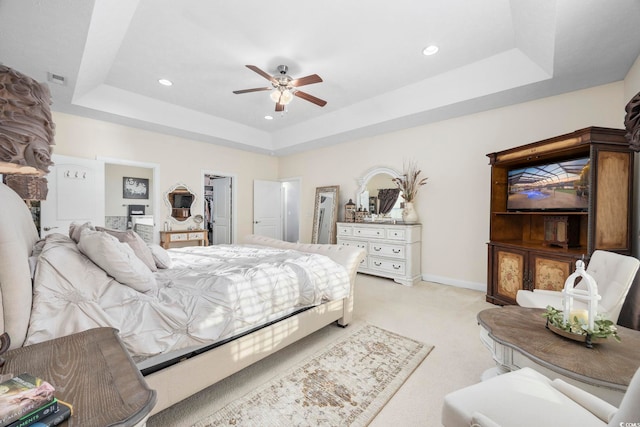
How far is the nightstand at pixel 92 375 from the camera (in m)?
0.63

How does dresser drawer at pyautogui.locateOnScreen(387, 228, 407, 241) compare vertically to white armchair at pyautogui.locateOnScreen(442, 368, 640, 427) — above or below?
above

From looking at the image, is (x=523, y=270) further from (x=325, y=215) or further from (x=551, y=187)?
(x=325, y=215)

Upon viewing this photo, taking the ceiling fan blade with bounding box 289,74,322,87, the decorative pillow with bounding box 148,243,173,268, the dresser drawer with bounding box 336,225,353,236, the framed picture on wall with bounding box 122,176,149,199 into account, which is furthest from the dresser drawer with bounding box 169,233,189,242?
the ceiling fan blade with bounding box 289,74,322,87

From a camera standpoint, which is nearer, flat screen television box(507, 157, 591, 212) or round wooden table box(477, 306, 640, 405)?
round wooden table box(477, 306, 640, 405)

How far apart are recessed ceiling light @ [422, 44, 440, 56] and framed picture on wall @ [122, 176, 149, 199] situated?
245 inches

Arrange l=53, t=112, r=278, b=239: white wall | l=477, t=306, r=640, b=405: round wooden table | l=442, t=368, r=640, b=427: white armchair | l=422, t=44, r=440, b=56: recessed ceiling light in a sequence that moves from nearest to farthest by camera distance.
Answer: l=442, t=368, r=640, b=427: white armchair → l=477, t=306, r=640, b=405: round wooden table → l=422, t=44, r=440, b=56: recessed ceiling light → l=53, t=112, r=278, b=239: white wall

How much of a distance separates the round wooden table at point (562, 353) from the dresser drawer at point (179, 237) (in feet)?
16.1

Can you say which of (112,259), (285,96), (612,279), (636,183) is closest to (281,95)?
(285,96)

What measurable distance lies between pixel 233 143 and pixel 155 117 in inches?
58.6

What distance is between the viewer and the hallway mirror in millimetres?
5625

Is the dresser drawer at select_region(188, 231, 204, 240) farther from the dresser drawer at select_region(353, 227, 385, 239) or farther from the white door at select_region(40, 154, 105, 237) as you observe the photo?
the dresser drawer at select_region(353, 227, 385, 239)

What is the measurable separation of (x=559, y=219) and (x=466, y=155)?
1.49 metres

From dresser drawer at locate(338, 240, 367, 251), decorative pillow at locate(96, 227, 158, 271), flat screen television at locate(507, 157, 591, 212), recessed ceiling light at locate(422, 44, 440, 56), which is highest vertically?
recessed ceiling light at locate(422, 44, 440, 56)

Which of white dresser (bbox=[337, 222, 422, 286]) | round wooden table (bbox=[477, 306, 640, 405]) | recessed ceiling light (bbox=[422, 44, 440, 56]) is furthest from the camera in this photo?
white dresser (bbox=[337, 222, 422, 286])
